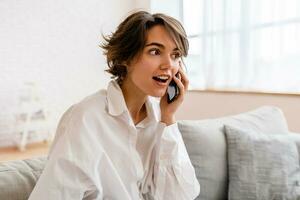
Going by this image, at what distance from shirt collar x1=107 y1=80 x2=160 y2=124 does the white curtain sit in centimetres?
174

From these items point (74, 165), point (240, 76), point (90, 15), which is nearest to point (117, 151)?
point (74, 165)

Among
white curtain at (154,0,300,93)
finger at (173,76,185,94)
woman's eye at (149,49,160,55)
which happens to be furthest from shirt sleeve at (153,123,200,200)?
white curtain at (154,0,300,93)

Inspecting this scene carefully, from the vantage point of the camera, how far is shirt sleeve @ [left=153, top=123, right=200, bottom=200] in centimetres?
111

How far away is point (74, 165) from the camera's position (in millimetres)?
864

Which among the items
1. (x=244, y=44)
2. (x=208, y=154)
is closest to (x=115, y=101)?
(x=208, y=154)

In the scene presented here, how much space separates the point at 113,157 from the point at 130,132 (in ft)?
0.32

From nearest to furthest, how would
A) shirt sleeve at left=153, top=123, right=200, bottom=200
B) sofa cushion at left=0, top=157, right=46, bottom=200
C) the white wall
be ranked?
1. sofa cushion at left=0, top=157, right=46, bottom=200
2. shirt sleeve at left=153, top=123, right=200, bottom=200
3. the white wall

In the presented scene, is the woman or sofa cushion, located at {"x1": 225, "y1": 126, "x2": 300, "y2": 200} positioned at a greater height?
the woman

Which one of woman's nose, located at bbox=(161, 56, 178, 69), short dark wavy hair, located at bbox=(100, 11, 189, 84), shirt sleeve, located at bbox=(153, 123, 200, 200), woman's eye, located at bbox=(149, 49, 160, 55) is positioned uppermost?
short dark wavy hair, located at bbox=(100, 11, 189, 84)

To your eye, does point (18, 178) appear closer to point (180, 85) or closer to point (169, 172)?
point (169, 172)

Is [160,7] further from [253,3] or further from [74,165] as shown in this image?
[74,165]

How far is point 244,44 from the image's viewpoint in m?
2.93

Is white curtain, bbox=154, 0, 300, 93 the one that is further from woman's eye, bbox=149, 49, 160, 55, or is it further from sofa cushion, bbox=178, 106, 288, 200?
woman's eye, bbox=149, 49, 160, 55

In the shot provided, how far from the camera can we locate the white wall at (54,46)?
13.0 feet
